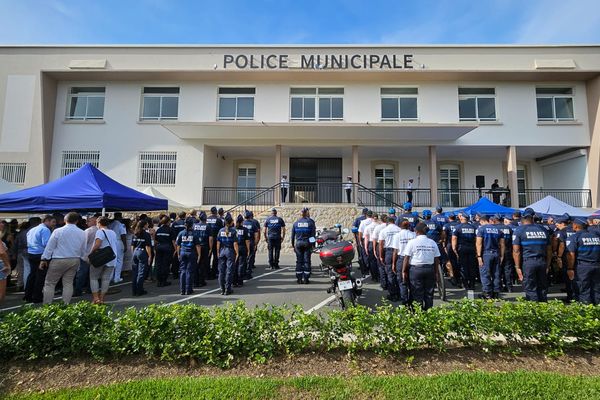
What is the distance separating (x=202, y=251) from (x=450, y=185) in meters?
16.6

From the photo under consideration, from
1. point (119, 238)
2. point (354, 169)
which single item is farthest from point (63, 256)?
point (354, 169)

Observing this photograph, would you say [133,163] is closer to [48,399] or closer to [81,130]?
[81,130]

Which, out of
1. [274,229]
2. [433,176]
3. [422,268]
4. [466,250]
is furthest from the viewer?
[433,176]

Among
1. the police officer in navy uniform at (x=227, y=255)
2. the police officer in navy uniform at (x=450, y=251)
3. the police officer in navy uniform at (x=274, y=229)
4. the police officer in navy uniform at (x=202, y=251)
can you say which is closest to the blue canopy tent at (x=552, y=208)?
the police officer in navy uniform at (x=450, y=251)

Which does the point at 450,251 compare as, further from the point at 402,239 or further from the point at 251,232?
the point at 251,232

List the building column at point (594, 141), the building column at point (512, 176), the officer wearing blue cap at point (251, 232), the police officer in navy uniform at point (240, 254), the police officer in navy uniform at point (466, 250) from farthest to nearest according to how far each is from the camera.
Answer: the building column at point (512, 176)
the building column at point (594, 141)
the officer wearing blue cap at point (251, 232)
the police officer in navy uniform at point (240, 254)
the police officer in navy uniform at point (466, 250)

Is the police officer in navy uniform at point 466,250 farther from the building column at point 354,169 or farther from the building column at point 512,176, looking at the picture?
the building column at point 512,176

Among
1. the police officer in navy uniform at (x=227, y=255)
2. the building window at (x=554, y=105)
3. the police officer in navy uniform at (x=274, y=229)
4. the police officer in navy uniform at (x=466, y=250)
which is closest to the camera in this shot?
the police officer in navy uniform at (x=227, y=255)

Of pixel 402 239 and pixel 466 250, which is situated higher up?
pixel 402 239

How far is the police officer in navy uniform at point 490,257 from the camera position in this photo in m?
6.52

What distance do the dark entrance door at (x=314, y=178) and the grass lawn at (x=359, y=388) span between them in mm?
15516

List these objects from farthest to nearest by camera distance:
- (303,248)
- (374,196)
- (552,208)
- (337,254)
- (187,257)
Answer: (374,196) → (552,208) → (303,248) → (187,257) → (337,254)

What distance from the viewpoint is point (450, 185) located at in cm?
1964

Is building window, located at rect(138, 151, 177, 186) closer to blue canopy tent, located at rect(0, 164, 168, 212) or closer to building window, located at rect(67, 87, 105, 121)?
building window, located at rect(67, 87, 105, 121)
